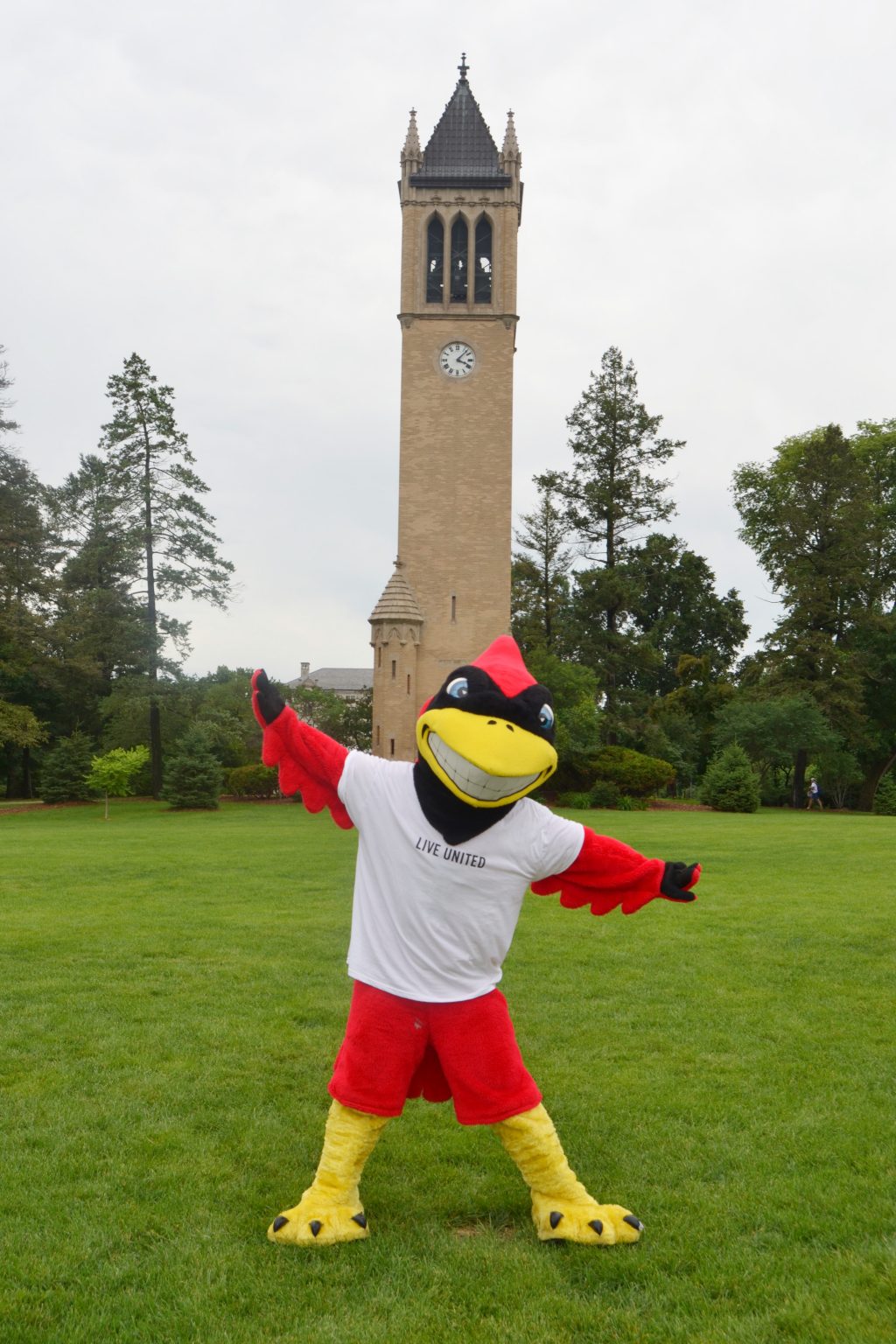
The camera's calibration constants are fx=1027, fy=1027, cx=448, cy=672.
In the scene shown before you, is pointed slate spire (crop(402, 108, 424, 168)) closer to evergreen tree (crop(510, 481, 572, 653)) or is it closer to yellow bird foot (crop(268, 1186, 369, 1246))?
evergreen tree (crop(510, 481, 572, 653))

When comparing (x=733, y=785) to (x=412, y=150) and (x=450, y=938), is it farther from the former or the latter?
(x=450, y=938)

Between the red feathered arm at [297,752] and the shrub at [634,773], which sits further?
the shrub at [634,773]

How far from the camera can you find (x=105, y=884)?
1319 cm

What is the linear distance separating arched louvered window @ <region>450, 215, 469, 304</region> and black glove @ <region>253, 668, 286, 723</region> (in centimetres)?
3162

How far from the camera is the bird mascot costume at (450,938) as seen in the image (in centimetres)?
420

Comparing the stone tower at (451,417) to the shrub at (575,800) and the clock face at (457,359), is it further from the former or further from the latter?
Answer: the shrub at (575,800)

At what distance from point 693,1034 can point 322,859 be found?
33.3 ft

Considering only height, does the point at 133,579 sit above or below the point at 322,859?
above

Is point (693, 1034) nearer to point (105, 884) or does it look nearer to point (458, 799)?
point (458, 799)

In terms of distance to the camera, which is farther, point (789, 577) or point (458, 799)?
point (789, 577)

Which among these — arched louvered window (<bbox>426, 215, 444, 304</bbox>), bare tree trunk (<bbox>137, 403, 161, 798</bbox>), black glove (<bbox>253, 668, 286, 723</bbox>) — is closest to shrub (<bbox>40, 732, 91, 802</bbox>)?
bare tree trunk (<bbox>137, 403, 161, 798</bbox>)

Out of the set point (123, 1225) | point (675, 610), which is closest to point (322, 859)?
point (123, 1225)

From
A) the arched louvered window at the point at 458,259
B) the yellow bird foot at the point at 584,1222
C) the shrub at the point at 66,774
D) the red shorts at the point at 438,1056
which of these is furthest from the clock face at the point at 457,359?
the yellow bird foot at the point at 584,1222

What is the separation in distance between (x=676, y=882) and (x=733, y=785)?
2925cm
